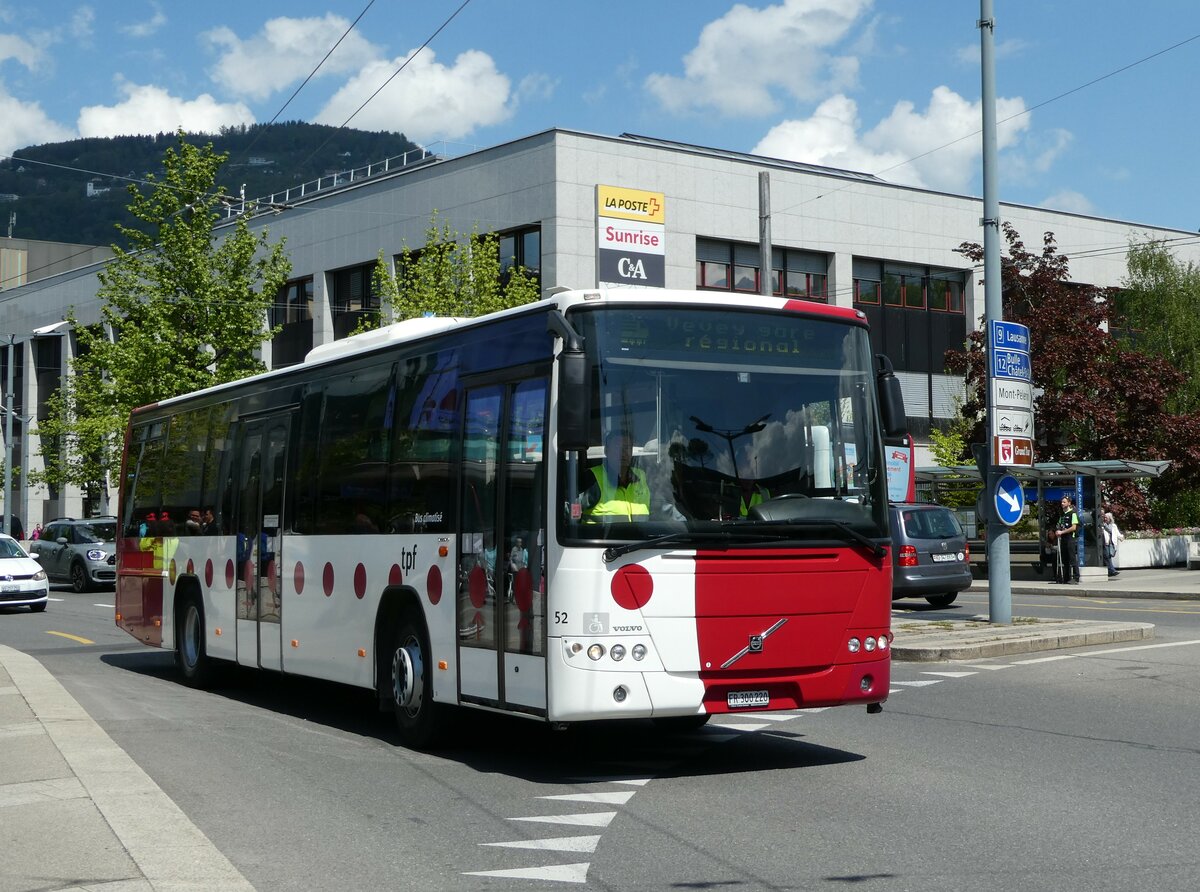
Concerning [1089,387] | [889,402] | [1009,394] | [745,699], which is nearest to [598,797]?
[745,699]

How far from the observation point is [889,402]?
9828mm

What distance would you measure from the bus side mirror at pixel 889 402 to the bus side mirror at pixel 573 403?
2187 mm

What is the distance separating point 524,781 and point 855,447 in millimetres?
2927

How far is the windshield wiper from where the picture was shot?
29.0 ft

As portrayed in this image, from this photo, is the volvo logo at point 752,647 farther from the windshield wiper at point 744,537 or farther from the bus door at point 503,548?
the bus door at point 503,548

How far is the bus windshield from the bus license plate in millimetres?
908

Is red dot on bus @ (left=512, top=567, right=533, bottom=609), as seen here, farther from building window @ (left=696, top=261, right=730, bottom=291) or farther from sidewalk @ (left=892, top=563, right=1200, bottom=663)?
building window @ (left=696, top=261, right=730, bottom=291)

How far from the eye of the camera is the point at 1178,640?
18.3 meters

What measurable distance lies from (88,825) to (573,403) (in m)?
3.38

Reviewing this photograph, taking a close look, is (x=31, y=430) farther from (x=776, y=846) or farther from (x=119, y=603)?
(x=776, y=846)

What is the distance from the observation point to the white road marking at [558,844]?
7.13m

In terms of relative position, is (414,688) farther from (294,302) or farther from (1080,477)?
(294,302)

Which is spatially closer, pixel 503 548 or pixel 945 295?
pixel 503 548

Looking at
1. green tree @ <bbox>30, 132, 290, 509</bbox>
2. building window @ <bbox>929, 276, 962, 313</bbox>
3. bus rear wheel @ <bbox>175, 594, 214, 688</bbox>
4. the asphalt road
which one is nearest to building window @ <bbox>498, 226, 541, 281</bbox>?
green tree @ <bbox>30, 132, 290, 509</bbox>
